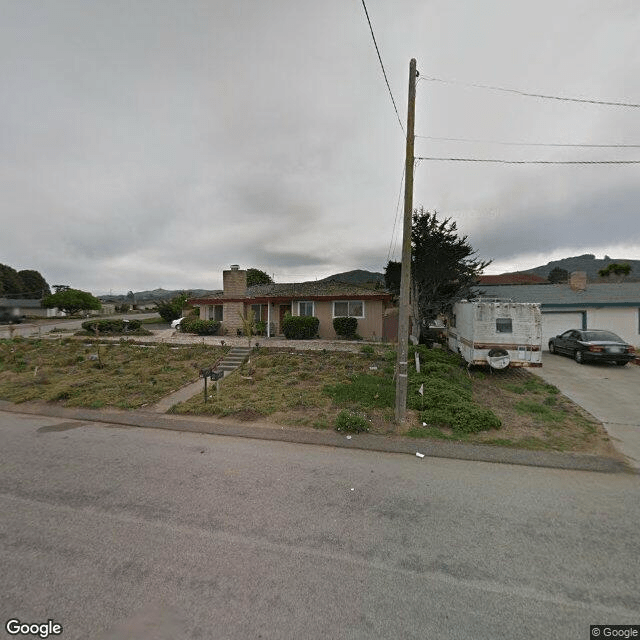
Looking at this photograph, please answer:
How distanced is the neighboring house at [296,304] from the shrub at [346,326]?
1.35 feet

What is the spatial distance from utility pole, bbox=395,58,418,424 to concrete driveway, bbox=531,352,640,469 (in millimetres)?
3583

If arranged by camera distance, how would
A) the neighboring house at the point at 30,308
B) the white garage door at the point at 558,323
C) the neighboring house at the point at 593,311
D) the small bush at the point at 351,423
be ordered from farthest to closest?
the neighboring house at the point at 30,308, the white garage door at the point at 558,323, the neighboring house at the point at 593,311, the small bush at the point at 351,423

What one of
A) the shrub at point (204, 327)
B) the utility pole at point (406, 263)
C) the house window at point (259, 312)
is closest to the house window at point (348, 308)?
the house window at point (259, 312)

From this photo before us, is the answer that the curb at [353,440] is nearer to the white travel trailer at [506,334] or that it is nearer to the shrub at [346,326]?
the white travel trailer at [506,334]

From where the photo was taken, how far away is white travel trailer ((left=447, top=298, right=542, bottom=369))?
10.1 meters

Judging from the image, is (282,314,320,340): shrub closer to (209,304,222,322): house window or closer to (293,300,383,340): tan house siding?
(293,300,383,340): tan house siding

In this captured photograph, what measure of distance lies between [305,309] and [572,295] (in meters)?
15.3

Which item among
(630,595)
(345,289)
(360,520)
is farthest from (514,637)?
(345,289)

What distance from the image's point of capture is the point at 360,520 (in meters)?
3.35

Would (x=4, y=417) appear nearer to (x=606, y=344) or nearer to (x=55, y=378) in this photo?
(x=55, y=378)

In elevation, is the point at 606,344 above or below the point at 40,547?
above

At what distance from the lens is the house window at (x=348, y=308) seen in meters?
17.8

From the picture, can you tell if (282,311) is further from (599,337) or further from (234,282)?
(599,337)

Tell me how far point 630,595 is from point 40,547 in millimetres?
5087
